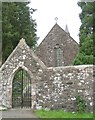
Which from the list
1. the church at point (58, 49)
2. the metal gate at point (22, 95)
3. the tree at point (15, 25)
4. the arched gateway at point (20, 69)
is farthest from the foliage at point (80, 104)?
the church at point (58, 49)

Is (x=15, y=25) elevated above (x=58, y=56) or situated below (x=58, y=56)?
above

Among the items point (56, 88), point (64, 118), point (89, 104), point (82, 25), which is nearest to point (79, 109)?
point (89, 104)

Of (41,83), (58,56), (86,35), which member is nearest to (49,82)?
(41,83)

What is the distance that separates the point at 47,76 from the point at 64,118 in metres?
4.02

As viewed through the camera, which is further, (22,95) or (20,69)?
(22,95)

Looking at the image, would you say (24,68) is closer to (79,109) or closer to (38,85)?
(38,85)

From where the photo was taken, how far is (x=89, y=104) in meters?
15.4

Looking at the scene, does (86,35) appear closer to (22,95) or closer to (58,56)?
(58,56)

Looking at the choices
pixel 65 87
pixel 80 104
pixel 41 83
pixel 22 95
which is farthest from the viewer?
pixel 22 95

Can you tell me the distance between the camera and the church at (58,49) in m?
32.5

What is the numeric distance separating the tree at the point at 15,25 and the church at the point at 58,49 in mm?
1661

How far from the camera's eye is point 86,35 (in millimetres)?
24656

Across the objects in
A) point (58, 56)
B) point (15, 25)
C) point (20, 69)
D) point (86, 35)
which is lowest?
point (20, 69)

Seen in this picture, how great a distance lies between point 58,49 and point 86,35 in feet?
29.0
